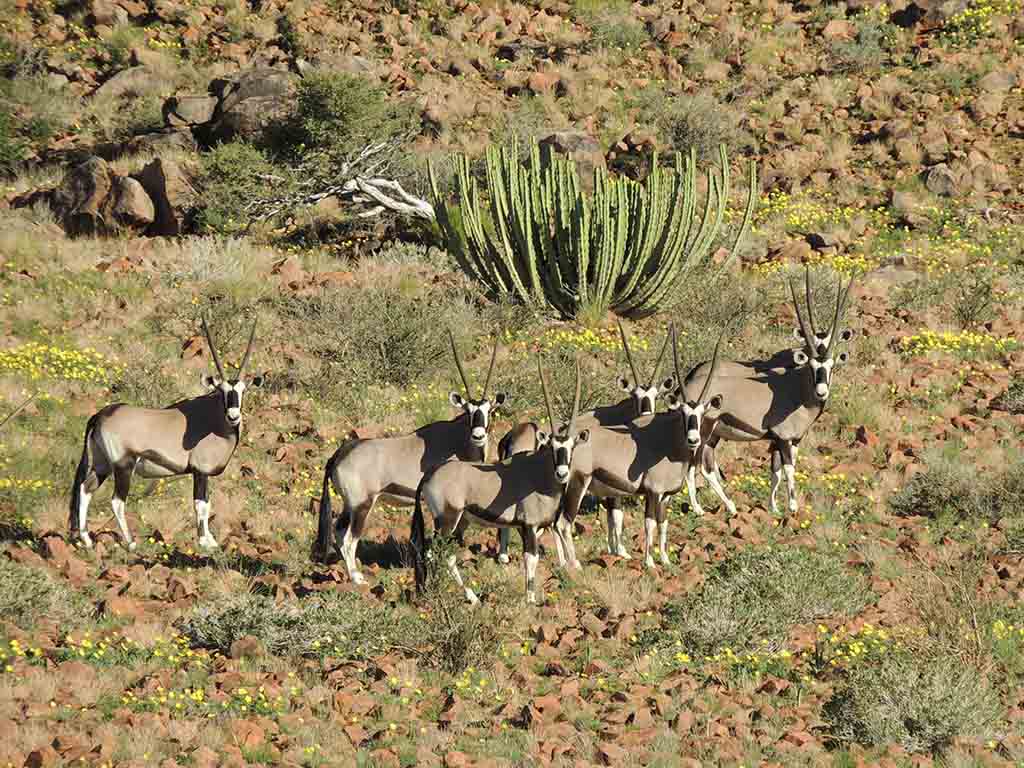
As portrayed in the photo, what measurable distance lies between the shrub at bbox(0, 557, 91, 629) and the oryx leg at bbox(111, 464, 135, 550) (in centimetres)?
164

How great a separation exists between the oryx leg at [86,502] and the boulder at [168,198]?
13.5 metres

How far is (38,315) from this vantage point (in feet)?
63.9

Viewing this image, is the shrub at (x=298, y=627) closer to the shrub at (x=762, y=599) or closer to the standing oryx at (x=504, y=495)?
the standing oryx at (x=504, y=495)

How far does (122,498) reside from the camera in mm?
12617

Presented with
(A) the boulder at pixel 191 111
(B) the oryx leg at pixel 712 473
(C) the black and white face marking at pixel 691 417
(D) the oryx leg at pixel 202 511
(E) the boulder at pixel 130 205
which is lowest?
(D) the oryx leg at pixel 202 511

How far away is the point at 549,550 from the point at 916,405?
7.23 meters

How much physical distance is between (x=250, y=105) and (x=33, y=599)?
21510 mm

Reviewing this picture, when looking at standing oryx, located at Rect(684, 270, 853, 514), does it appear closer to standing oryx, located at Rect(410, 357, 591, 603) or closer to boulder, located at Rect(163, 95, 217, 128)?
standing oryx, located at Rect(410, 357, 591, 603)

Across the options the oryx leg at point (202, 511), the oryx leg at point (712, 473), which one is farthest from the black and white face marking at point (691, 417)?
the oryx leg at point (202, 511)

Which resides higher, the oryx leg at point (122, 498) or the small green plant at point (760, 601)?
the small green plant at point (760, 601)

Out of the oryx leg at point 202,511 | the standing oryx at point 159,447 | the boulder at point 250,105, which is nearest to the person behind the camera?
the standing oryx at point 159,447

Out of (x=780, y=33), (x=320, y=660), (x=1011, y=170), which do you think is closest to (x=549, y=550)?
(x=320, y=660)

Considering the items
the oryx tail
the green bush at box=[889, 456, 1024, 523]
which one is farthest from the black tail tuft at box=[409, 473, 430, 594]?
the green bush at box=[889, 456, 1024, 523]

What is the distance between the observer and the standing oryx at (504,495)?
11289mm
